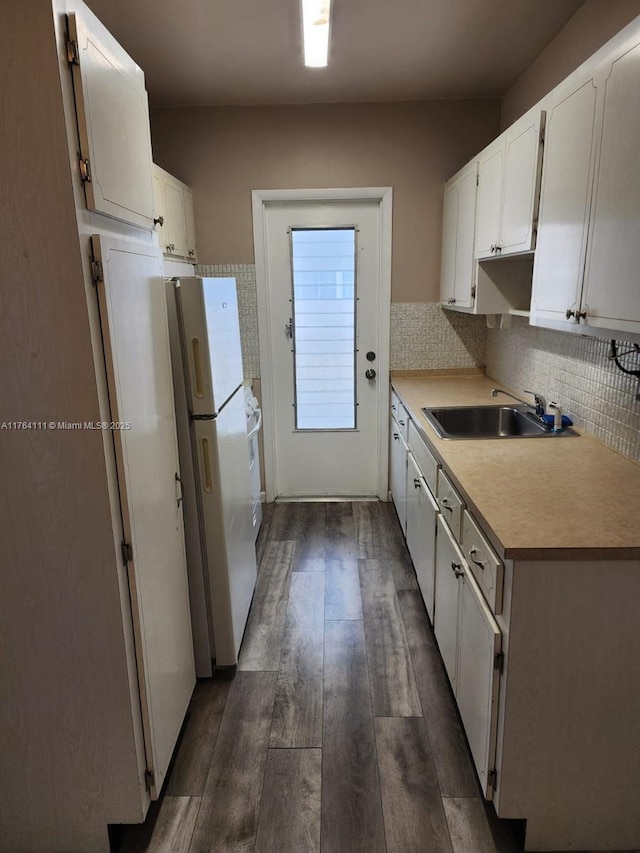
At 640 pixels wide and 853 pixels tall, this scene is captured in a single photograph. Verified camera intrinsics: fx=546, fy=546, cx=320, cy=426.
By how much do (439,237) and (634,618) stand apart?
9.65ft

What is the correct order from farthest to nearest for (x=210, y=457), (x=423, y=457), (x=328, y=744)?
(x=423, y=457), (x=210, y=457), (x=328, y=744)

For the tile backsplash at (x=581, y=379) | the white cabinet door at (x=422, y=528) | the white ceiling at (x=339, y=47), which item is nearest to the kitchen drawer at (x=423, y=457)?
the white cabinet door at (x=422, y=528)

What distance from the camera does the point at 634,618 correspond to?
1.38 m

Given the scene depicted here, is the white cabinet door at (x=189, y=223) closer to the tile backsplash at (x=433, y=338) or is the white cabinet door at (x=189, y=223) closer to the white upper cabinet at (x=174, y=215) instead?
the white upper cabinet at (x=174, y=215)

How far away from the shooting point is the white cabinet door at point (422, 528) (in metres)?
2.38

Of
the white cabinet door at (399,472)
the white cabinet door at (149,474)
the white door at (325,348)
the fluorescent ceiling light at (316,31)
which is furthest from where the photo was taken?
the white door at (325,348)

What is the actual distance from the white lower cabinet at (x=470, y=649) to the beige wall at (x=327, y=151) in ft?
8.01

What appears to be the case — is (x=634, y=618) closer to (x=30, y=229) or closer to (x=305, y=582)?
(x=30, y=229)

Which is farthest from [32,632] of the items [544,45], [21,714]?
[544,45]

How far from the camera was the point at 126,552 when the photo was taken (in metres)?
1.45

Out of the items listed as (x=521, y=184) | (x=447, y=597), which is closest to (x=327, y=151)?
(x=521, y=184)

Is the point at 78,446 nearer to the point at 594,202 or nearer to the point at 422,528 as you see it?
the point at 594,202

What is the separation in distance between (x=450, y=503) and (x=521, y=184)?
1.32 metres

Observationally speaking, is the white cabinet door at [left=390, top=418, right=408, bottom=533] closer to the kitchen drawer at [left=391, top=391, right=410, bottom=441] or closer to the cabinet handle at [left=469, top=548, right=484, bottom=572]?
the kitchen drawer at [left=391, top=391, right=410, bottom=441]
